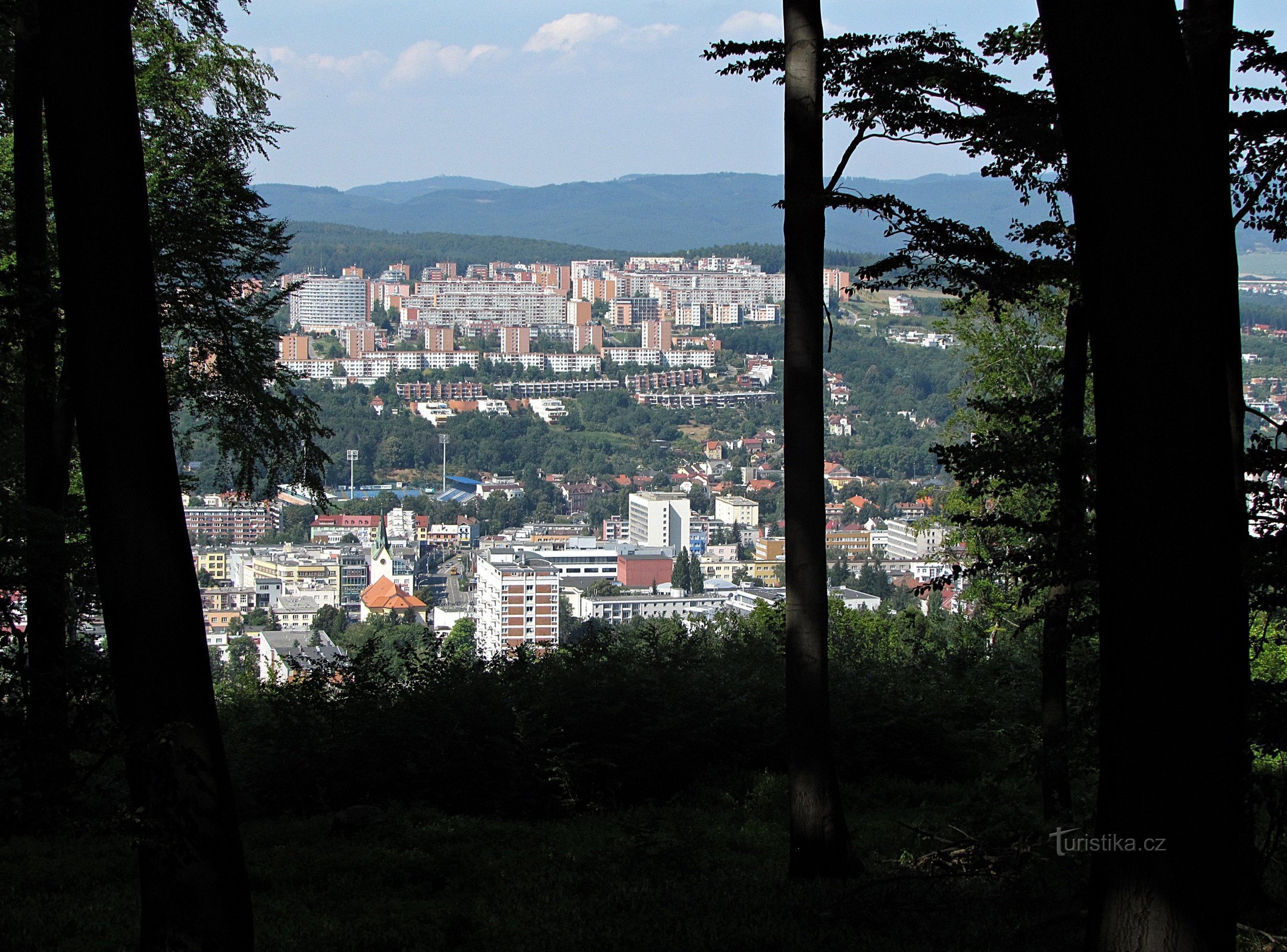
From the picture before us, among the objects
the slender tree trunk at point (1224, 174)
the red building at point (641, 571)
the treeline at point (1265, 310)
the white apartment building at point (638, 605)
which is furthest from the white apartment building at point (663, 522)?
the slender tree trunk at point (1224, 174)

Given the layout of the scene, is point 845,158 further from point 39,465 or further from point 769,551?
point 769,551

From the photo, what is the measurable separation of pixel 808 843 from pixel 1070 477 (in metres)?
1.79

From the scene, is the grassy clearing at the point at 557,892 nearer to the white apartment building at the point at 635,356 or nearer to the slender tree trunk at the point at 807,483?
the slender tree trunk at the point at 807,483

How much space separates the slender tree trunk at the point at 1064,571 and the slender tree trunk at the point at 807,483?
0.85 meters

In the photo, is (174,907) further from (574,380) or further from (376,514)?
(574,380)

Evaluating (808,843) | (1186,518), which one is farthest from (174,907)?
(1186,518)

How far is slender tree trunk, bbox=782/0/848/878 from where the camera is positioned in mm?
4129

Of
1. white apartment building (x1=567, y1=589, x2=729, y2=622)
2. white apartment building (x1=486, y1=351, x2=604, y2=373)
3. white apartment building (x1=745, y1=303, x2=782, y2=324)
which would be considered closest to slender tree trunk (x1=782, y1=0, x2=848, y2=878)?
white apartment building (x1=567, y1=589, x2=729, y2=622)

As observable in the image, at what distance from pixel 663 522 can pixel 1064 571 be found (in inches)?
2066

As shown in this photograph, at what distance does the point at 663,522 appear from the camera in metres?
56.5

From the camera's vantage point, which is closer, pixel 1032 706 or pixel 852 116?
pixel 852 116

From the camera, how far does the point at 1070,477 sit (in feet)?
14.2

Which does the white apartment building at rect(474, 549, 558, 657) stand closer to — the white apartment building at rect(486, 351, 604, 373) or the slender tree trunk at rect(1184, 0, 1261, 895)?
the slender tree trunk at rect(1184, 0, 1261, 895)

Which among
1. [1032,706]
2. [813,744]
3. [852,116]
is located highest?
[852,116]
